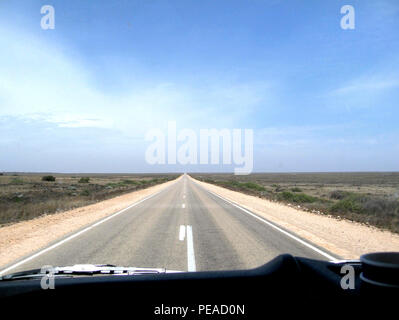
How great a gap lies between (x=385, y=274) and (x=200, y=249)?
7849 mm

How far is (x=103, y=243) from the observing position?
998cm

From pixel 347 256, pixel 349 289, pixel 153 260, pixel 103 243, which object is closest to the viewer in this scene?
pixel 349 289

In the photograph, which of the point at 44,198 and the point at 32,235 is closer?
the point at 32,235

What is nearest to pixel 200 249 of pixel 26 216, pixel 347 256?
pixel 347 256

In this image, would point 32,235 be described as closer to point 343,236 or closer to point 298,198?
point 343,236

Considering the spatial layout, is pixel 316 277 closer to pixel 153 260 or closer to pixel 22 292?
pixel 22 292

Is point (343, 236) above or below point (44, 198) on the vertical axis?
above

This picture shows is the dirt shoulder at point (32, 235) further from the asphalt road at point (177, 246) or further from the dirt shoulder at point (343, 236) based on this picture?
the dirt shoulder at point (343, 236)

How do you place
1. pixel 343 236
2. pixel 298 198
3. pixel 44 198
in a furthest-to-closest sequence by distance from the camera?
pixel 44 198 < pixel 298 198 < pixel 343 236

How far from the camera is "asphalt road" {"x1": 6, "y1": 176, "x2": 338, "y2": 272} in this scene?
774 centimetres

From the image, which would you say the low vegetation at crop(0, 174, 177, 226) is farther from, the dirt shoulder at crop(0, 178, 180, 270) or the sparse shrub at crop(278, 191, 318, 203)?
the sparse shrub at crop(278, 191, 318, 203)

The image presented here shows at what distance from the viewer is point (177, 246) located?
9.65 m

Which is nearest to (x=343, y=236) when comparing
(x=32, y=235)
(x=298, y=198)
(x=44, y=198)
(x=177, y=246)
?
(x=177, y=246)

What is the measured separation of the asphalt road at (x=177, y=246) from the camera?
774cm
